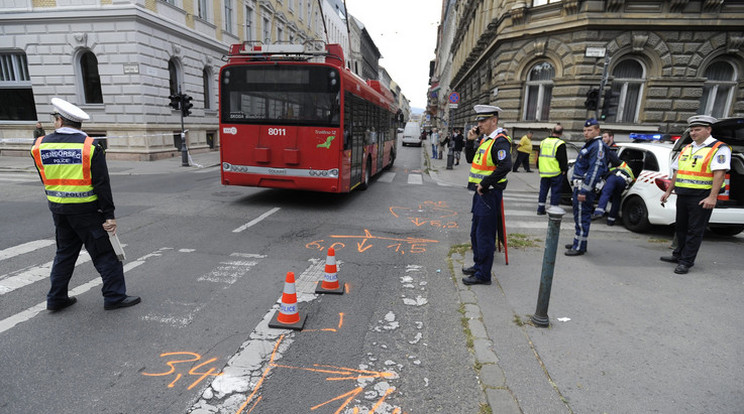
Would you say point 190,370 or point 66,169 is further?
point 66,169

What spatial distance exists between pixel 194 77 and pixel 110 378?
2277 centimetres

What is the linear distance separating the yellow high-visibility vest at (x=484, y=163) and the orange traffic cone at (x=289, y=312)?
2.39 meters

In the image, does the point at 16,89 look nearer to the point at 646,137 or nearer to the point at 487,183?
the point at 487,183

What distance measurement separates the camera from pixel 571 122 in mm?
17203

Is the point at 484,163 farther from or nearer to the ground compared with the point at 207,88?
nearer to the ground

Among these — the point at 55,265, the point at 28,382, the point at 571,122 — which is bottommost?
the point at 28,382

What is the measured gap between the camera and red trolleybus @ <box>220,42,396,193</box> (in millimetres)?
8531

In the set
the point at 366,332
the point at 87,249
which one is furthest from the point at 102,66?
the point at 366,332

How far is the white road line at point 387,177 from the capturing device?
1473 cm

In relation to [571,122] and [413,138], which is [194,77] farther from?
[413,138]

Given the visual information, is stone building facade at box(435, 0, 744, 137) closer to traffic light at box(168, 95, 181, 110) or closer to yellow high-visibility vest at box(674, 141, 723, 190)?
yellow high-visibility vest at box(674, 141, 723, 190)

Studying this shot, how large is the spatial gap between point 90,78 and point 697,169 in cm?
2305

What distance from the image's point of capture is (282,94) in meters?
8.64

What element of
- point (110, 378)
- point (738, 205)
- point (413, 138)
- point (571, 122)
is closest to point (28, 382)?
point (110, 378)
